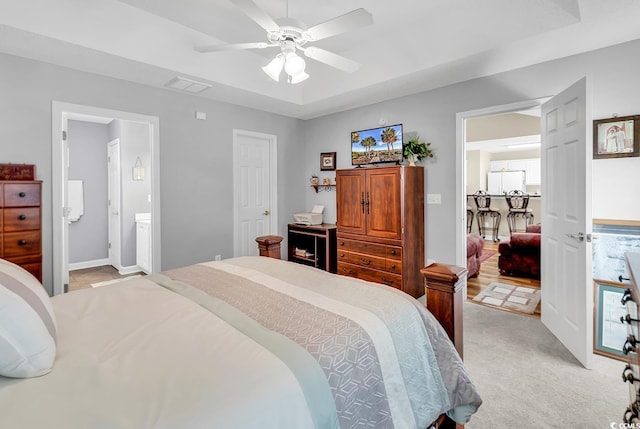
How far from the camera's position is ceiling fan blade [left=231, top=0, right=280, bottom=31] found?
1824 millimetres

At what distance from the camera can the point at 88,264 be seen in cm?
553

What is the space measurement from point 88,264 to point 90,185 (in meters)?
1.37

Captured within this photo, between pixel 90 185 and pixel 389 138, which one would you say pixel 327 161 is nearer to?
pixel 389 138

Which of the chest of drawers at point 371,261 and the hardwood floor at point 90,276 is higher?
the chest of drawers at point 371,261

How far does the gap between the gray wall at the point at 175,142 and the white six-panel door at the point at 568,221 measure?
344cm

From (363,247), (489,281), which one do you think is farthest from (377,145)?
(489,281)

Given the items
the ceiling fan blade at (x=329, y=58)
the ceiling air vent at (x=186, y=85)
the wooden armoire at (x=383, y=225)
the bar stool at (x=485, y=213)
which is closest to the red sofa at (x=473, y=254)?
the wooden armoire at (x=383, y=225)

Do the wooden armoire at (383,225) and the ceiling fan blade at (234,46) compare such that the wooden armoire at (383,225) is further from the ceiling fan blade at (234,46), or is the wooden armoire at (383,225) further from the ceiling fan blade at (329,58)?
the ceiling fan blade at (234,46)

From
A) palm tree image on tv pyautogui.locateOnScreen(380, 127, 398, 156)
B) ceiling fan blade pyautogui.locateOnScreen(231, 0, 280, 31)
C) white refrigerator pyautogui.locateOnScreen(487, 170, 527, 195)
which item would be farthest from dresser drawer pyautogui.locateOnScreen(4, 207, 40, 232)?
white refrigerator pyautogui.locateOnScreen(487, 170, 527, 195)

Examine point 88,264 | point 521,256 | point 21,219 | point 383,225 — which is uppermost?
point 21,219

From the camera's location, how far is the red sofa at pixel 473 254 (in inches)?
169

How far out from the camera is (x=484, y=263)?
5.65 metres

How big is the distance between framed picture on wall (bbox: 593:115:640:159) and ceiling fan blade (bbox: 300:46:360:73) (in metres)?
2.18

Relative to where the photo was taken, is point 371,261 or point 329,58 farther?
point 371,261
